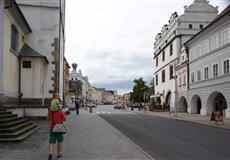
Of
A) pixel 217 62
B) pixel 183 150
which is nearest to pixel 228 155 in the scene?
pixel 183 150

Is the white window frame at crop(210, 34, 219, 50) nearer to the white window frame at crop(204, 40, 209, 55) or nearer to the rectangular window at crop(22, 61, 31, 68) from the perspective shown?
the white window frame at crop(204, 40, 209, 55)

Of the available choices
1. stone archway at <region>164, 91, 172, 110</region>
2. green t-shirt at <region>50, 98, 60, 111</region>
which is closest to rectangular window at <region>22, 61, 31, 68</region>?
green t-shirt at <region>50, 98, 60, 111</region>

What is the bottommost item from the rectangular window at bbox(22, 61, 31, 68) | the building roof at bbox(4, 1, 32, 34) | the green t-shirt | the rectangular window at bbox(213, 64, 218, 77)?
the green t-shirt

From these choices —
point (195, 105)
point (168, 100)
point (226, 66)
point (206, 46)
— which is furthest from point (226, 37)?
point (168, 100)

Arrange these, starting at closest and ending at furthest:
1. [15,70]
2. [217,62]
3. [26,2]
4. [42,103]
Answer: [15,70]
[42,103]
[26,2]
[217,62]

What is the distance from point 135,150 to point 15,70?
56.4 ft

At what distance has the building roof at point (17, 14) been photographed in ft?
75.4

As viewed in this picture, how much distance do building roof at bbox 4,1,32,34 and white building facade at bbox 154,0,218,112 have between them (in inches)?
1257

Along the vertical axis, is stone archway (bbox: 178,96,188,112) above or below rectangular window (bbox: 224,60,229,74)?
below

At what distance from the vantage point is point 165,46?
76.6m

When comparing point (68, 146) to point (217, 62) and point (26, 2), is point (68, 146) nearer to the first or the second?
point (26, 2)

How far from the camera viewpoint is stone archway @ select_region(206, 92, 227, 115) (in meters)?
47.5

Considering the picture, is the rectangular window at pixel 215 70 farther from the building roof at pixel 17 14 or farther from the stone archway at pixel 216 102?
the building roof at pixel 17 14

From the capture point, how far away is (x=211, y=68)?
4672cm
